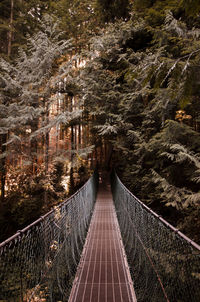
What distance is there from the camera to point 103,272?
2.36 meters

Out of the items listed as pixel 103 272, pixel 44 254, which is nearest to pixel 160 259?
pixel 103 272

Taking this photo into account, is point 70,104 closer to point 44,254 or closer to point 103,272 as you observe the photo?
point 44,254

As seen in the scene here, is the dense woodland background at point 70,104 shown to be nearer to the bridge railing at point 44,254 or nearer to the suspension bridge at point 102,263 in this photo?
the suspension bridge at point 102,263

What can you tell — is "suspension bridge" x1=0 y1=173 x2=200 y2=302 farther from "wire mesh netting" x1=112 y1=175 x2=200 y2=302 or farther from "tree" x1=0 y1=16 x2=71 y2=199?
"tree" x1=0 y1=16 x2=71 y2=199

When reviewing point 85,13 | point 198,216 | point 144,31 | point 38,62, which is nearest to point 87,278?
point 198,216

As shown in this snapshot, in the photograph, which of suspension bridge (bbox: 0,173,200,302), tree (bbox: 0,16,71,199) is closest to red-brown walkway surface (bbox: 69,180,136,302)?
suspension bridge (bbox: 0,173,200,302)

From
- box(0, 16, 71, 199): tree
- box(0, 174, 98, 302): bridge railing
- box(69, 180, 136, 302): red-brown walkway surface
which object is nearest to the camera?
box(0, 174, 98, 302): bridge railing

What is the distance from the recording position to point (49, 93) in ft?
21.6

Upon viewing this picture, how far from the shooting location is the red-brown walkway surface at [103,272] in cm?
193

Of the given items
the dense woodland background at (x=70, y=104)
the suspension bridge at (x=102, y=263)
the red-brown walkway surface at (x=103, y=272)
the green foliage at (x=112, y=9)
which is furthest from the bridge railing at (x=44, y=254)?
the green foliage at (x=112, y=9)

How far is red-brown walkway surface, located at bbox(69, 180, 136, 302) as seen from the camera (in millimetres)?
1932

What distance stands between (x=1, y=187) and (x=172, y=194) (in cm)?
584

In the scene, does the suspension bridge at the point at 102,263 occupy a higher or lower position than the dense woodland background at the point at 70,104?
lower

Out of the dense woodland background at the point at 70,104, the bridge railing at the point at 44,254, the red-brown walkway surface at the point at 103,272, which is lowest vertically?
the red-brown walkway surface at the point at 103,272
